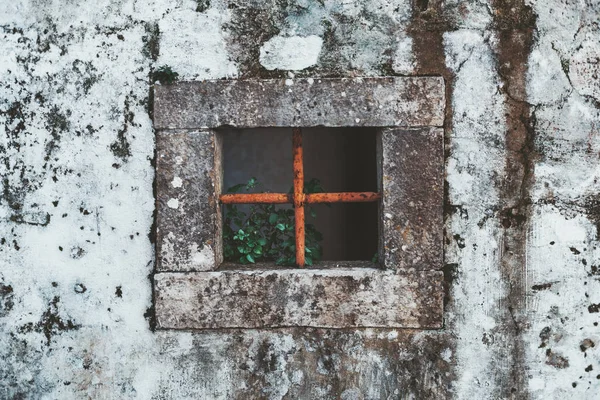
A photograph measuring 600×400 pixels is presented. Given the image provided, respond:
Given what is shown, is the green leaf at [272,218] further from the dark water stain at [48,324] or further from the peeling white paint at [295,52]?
the dark water stain at [48,324]

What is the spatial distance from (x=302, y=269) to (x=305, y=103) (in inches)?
29.5

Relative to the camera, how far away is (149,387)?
2.59 m

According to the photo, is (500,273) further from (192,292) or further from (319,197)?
(192,292)

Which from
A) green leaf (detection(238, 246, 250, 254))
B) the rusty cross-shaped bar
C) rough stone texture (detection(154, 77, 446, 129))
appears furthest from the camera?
green leaf (detection(238, 246, 250, 254))

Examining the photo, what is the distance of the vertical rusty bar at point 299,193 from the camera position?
2580 millimetres

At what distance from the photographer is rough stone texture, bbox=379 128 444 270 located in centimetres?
248

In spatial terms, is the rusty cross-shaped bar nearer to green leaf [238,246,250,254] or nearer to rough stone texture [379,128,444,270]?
rough stone texture [379,128,444,270]

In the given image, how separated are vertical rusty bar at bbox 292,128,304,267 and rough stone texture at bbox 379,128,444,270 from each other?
0.37m

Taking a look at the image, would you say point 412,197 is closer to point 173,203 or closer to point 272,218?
point 272,218

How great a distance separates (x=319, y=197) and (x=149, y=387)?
3.84ft

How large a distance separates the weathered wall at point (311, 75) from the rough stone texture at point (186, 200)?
84 millimetres

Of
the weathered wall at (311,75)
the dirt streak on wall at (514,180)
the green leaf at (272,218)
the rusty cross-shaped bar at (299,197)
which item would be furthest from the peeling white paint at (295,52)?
the dirt streak on wall at (514,180)

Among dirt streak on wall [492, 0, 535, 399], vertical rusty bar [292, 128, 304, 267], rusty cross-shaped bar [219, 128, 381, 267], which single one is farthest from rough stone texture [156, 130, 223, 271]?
dirt streak on wall [492, 0, 535, 399]

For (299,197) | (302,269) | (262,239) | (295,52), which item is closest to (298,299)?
(302,269)
